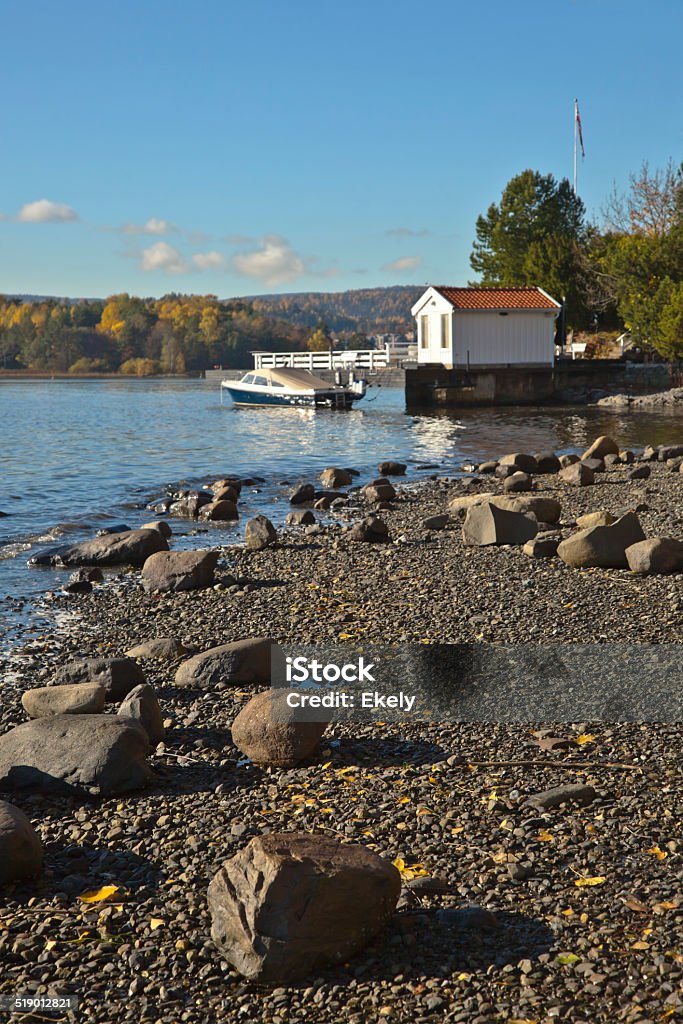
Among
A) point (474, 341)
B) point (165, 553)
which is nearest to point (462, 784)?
point (165, 553)

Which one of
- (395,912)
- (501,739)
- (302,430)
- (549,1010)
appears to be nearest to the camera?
(549,1010)

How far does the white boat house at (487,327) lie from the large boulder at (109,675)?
42945 millimetres

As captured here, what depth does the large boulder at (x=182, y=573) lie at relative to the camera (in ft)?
36.5

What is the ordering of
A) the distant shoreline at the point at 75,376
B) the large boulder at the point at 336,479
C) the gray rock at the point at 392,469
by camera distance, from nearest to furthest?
the large boulder at the point at 336,479 → the gray rock at the point at 392,469 → the distant shoreline at the point at 75,376

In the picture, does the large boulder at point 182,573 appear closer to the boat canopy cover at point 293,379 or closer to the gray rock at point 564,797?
the gray rock at point 564,797

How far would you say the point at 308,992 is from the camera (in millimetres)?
Result: 3740

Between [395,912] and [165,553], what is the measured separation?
26.6 ft

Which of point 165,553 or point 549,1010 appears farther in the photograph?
point 165,553

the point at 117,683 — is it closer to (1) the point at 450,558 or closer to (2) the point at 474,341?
(1) the point at 450,558

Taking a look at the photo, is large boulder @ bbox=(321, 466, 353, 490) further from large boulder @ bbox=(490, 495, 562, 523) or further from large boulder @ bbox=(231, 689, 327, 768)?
large boulder @ bbox=(231, 689, 327, 768)

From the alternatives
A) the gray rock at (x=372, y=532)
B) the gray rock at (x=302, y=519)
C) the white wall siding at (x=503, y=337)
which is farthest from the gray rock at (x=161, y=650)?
the white wall siding at (x=503, y=337)

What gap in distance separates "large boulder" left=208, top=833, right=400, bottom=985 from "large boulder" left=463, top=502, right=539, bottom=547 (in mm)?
7950

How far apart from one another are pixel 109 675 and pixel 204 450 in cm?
2656

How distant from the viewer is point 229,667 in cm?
728
